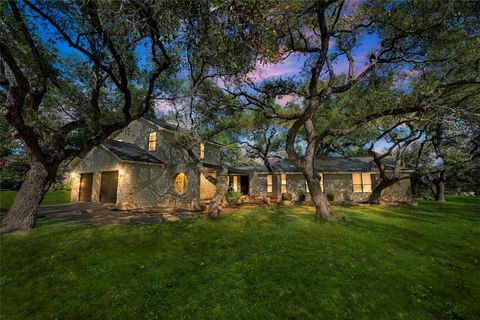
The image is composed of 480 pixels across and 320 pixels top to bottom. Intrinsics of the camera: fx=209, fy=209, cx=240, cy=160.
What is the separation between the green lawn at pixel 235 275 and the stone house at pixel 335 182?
15205 millimetres

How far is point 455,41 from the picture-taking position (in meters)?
9.38

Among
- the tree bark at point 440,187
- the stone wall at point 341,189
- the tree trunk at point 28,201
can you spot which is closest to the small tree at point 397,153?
the stone wall at point 341,189

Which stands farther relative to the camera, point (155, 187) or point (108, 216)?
point (155, 187)

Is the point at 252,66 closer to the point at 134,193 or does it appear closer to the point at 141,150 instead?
the point at 134,193

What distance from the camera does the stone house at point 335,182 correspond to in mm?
22797

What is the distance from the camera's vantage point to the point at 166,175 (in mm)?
18438

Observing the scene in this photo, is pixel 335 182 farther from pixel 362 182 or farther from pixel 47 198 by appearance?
pixel 47 198

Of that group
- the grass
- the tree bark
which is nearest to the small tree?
the tree bark

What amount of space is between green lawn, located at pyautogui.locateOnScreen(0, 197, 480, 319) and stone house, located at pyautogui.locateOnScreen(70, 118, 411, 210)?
6902 mm

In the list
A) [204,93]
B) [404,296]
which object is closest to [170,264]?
[404,296]

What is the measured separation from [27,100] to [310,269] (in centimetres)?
1166

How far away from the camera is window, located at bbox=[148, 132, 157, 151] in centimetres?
1902

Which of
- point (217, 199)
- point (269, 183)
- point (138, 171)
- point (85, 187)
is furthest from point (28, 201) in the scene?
point (269, 183)

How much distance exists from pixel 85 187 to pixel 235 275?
744 inches
